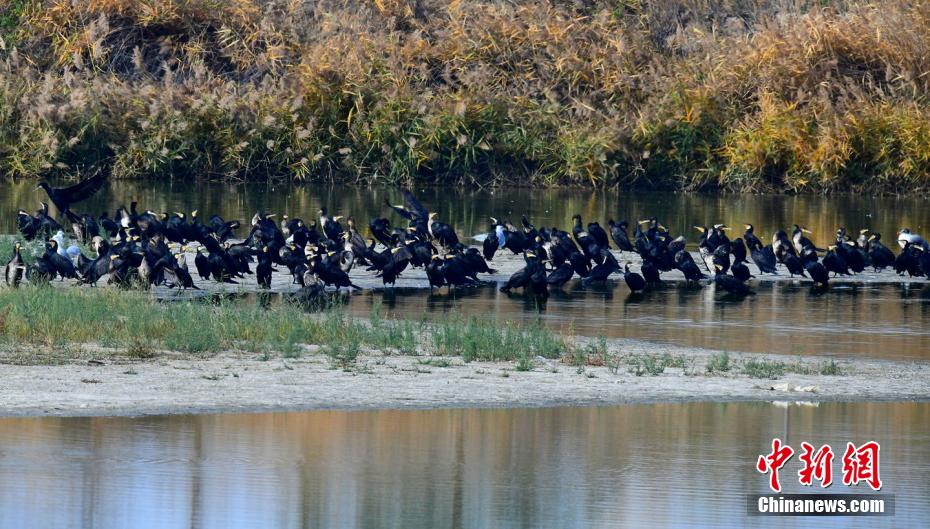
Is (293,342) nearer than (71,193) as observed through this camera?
Yes

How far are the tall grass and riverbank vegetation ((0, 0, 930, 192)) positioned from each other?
2097 centimetres

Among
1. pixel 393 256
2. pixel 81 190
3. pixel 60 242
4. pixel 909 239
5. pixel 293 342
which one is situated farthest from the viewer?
pixel 81 190

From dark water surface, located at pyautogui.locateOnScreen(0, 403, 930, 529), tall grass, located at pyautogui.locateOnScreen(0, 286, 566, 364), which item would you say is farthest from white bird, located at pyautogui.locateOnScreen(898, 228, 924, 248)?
dark water surface, located at pyautogui.locateOnScreen(0, 403, 930, 529)

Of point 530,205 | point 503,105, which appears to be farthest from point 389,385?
point 503,105

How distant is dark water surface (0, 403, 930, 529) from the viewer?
27.8 feet

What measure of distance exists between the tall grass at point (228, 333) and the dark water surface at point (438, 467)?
79.8 inches

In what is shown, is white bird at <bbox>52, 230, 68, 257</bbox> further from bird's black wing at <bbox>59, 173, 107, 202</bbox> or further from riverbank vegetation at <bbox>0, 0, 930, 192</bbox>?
riverbank vegetation at <bbox>0, 0, 930, 192</bbox>

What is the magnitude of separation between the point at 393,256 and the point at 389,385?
24.0 ft

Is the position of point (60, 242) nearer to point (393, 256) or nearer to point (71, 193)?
point (71, 193)

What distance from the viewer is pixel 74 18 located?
3909 centimetres

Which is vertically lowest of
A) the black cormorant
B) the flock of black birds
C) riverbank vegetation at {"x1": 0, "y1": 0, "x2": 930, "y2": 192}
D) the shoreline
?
the shoreline

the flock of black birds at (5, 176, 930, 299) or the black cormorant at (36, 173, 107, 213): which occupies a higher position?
the black cormorant at (36, 173, 107, 213)

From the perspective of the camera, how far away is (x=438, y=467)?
30.9 ft

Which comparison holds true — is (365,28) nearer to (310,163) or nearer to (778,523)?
(310,163)
